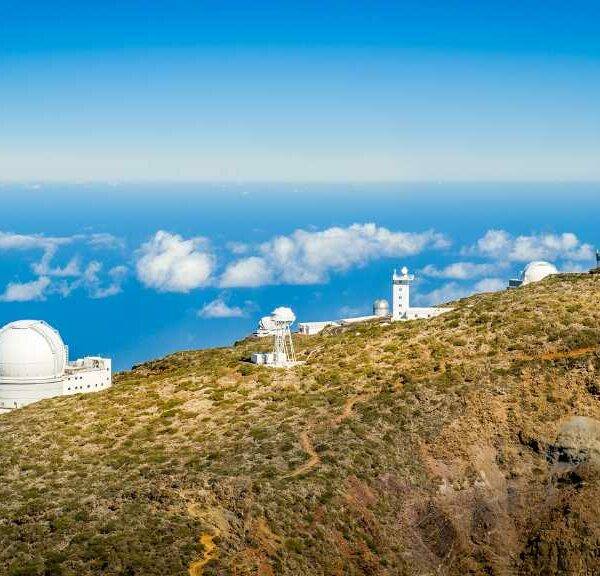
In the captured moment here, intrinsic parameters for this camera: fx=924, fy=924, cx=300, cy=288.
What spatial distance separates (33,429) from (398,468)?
69.9 ft

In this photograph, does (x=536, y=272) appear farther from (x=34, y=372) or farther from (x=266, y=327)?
(x=34, y=372)

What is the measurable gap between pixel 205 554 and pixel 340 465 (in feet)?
31.0

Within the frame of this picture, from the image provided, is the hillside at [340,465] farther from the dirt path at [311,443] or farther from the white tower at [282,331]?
the white tower at [282,331]

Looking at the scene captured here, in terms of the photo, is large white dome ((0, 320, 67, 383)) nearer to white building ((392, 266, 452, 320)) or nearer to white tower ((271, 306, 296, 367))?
white tower ((271, 306, 296, 367))

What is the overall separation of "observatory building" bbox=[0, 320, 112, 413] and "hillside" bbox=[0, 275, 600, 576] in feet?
12.7

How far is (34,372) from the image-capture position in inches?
2438

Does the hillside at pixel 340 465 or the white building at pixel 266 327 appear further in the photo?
the white building at pixel 266 327

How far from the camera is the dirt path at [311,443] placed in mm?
41375

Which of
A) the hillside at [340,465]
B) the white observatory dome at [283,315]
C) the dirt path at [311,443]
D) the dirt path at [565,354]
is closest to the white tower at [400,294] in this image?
the hillside at [340,465]

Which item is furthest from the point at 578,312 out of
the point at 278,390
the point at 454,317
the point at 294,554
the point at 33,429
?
the point at 33,429

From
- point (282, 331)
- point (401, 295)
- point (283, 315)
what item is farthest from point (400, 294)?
point (283, 315)

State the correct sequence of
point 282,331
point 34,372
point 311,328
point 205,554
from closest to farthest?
point 205,554
point 282,331
point 34,372
point 311,328

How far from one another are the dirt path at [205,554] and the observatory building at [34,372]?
29688 mm

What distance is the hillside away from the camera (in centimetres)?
3588
